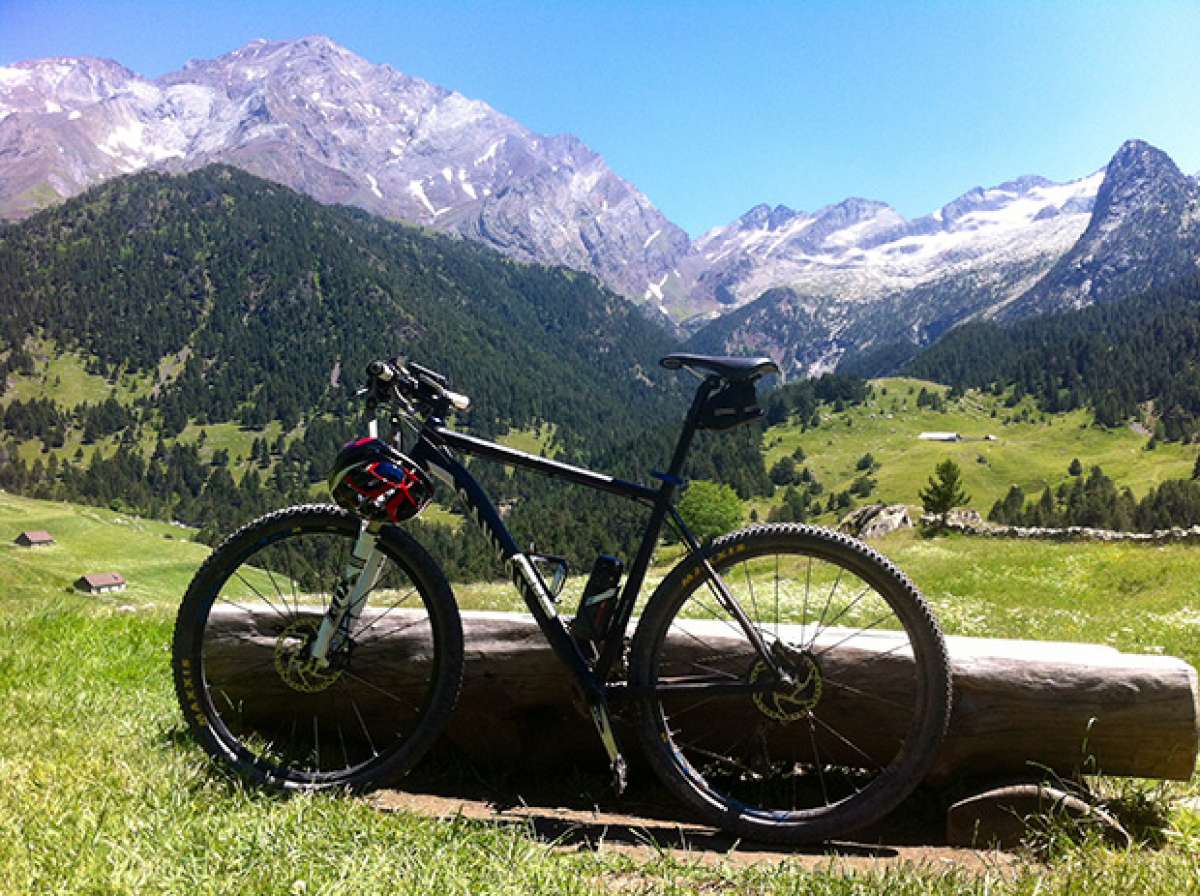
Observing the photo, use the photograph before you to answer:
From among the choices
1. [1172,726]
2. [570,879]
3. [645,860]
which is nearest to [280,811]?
[570,879]

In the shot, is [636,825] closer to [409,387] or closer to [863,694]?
[863,694]

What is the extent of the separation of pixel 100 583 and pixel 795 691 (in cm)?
11268

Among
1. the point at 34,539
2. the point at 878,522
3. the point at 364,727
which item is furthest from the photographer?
the point at 34,539

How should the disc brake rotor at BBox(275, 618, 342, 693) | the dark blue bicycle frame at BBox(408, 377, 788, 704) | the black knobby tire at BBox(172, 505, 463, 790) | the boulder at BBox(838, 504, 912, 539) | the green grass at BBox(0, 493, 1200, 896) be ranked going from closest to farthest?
the green grass at BBox(0, 493, 1200, 896)
the dark blue bicycle frame at BBox(408, 377, 788, 704)
the black knobby tire at BBox(172, 505, 463, 790)
the disc brake rotor at BBox(275, 618, 342, 693)
the boulder at BBox(838, 504, 912, 539)

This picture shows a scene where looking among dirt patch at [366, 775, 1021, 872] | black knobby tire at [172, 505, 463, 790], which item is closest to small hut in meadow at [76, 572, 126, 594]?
black knobby tire at [172, 505, 463, 790]

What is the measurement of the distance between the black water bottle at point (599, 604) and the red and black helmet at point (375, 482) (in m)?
1.38

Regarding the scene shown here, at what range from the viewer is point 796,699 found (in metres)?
5.33

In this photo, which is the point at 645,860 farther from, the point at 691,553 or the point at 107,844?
the point at 107,844

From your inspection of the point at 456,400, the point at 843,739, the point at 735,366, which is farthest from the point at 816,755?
the point at 456,400

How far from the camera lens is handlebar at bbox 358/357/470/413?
543cm

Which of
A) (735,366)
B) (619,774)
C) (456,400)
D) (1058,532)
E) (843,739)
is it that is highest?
(735,366)

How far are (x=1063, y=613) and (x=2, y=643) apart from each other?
29.9 m

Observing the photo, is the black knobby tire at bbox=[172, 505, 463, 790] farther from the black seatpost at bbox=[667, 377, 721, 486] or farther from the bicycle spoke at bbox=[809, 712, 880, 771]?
the bicycle spoke at bbox=[809, 712, 880, 771]

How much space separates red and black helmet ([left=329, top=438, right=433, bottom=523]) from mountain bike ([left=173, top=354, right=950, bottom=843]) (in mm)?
12
